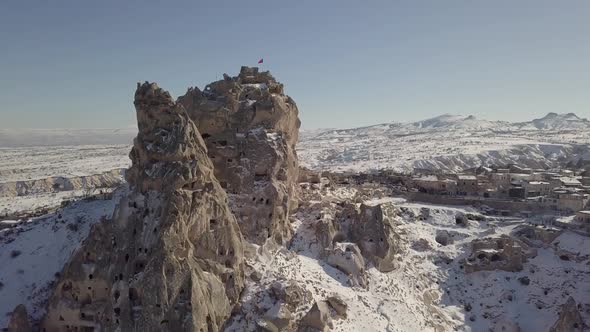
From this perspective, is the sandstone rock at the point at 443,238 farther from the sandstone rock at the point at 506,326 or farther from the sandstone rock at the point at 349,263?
the sandstone rock at the point at 349,263

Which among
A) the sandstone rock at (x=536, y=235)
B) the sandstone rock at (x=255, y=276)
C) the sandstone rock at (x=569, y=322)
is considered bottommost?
the sandstone rock at (x=569, y=322)

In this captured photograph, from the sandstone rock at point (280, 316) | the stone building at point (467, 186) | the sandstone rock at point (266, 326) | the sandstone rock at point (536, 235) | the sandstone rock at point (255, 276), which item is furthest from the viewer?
the stone building at point (467, 186)

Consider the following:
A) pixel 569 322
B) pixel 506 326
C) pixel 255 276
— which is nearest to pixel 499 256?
pixel 506 326

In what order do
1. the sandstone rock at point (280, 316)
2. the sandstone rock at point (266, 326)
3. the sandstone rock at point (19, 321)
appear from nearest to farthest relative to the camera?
1. the sandstone rock at point (266, 326)
2. the sandstone rock at point (19, 321)
3. the sandstone rock at point (280, 316)

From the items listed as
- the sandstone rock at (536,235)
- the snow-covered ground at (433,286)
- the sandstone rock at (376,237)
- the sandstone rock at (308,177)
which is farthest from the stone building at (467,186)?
the sandstone rock at (376,237)

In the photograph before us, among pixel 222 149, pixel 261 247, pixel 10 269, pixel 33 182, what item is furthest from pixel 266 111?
pixel 33 182

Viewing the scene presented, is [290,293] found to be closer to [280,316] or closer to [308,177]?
[280,316]
